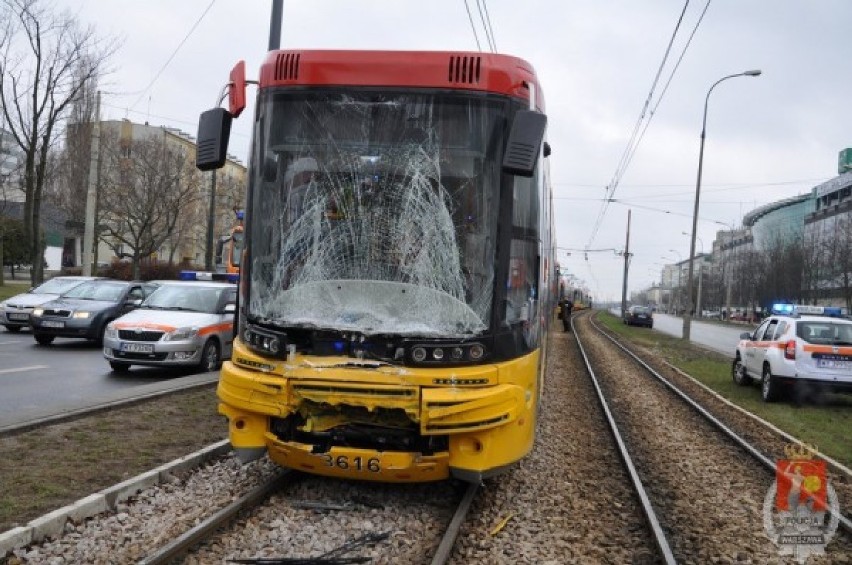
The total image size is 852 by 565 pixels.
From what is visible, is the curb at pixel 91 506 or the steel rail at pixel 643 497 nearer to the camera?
the curb at pixel 91 506

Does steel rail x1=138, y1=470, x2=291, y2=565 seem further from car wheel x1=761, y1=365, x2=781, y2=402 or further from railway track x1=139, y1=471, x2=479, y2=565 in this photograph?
car wheel x1=761, y1=365, x2=781, y2=402

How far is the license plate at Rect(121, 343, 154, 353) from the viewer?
1157 cm

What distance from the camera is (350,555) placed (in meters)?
4.56

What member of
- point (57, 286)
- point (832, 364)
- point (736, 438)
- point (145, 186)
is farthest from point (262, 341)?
point (145, 186)

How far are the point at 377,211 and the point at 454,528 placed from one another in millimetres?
2298

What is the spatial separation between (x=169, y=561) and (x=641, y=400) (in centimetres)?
983

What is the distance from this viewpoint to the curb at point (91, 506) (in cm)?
421

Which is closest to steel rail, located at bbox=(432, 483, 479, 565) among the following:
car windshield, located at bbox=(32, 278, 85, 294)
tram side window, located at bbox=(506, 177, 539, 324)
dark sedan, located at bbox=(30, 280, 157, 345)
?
tram side window, located at bbox=(506, 177, 539, 324)

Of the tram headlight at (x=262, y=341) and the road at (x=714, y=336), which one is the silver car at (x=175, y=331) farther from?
the road at (x=714, y=336)

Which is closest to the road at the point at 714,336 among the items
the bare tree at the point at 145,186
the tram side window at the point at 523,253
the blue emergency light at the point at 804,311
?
the blue emergency light at the point at 804,311

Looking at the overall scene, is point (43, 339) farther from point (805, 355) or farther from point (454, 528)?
point (805, 355)

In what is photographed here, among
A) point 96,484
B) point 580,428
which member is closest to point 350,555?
point 96,484

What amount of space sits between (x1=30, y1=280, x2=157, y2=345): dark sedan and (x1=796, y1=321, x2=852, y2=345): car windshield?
13547 mm

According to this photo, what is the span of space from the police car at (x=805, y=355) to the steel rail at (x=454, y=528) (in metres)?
8.07
